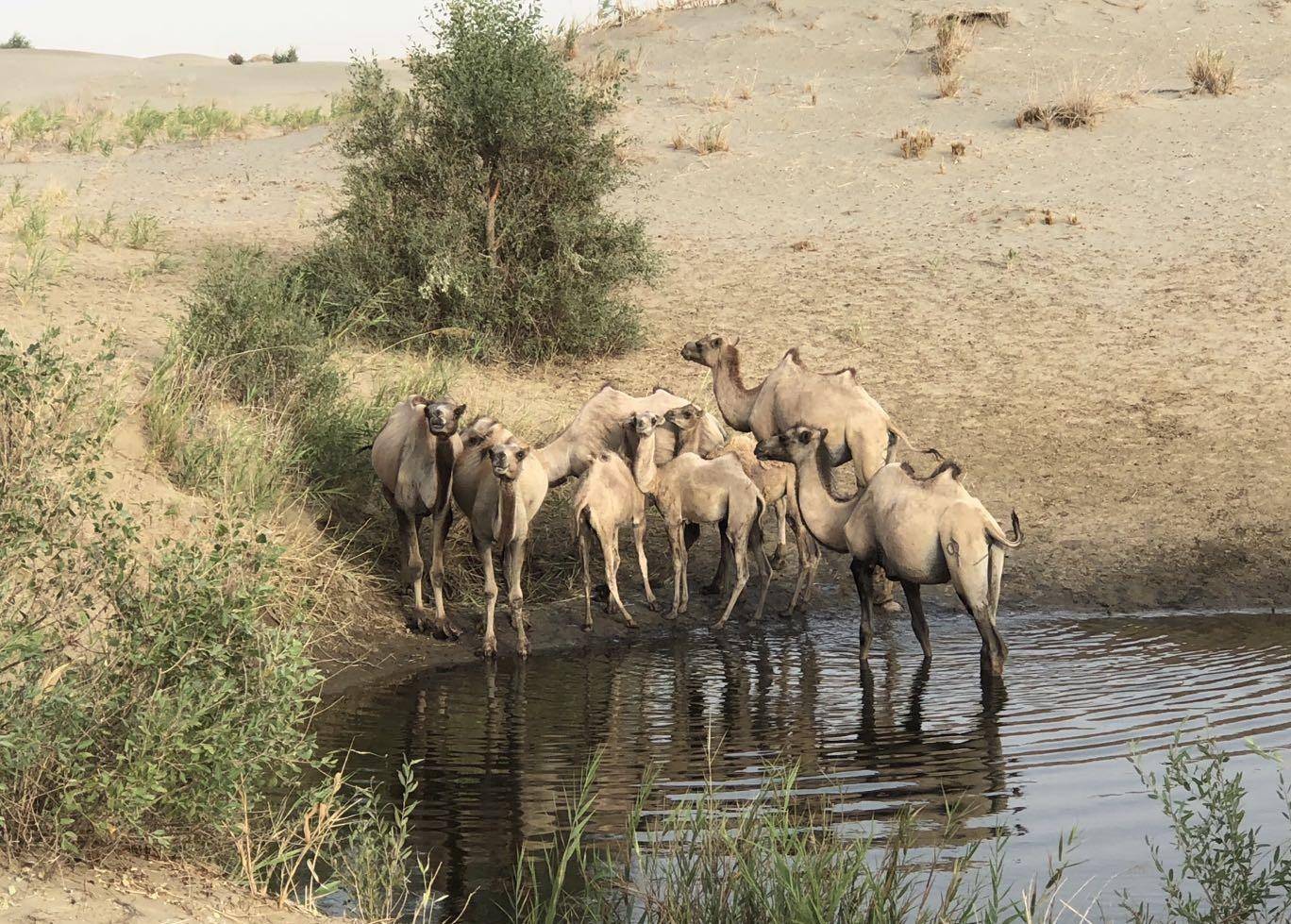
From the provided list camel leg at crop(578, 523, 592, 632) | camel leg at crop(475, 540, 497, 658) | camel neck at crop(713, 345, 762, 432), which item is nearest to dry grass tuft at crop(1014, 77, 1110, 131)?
camel neck at crop(713, 345, 762, 432)

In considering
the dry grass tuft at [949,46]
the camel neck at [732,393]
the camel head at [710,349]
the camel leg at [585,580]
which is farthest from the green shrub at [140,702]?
the dry grass tuft at [949,46]

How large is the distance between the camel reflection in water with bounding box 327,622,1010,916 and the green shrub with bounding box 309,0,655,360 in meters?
5.63

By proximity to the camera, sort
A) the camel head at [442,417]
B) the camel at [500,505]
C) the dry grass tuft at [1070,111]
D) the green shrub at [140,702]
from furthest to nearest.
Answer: the dry grass tuft at [1070,111] → the camel at [500,505] → the camel head at [442,417] → the green shrub at [140,702]

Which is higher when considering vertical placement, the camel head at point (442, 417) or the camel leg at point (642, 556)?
the camel head at point (442, 417)

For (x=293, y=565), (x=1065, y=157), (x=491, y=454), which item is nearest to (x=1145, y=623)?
(x=491, y=454)

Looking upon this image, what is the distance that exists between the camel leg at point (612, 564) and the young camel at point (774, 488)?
0.96m

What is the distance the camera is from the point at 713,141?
22875mm

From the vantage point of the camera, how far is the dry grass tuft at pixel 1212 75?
76.0ft

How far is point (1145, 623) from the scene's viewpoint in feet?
37.0

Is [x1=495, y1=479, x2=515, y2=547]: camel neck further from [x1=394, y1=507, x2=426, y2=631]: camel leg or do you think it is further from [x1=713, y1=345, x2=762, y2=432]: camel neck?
[x1=713, y1=345, x2=762, y2=432]: camel neck

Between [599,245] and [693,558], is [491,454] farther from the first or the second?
[599,245]

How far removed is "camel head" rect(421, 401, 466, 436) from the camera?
1066 cm

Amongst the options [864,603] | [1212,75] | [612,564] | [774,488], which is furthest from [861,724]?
[1212,75]

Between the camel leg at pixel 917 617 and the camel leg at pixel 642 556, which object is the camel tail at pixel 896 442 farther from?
the camel leg at pixel 642 556
